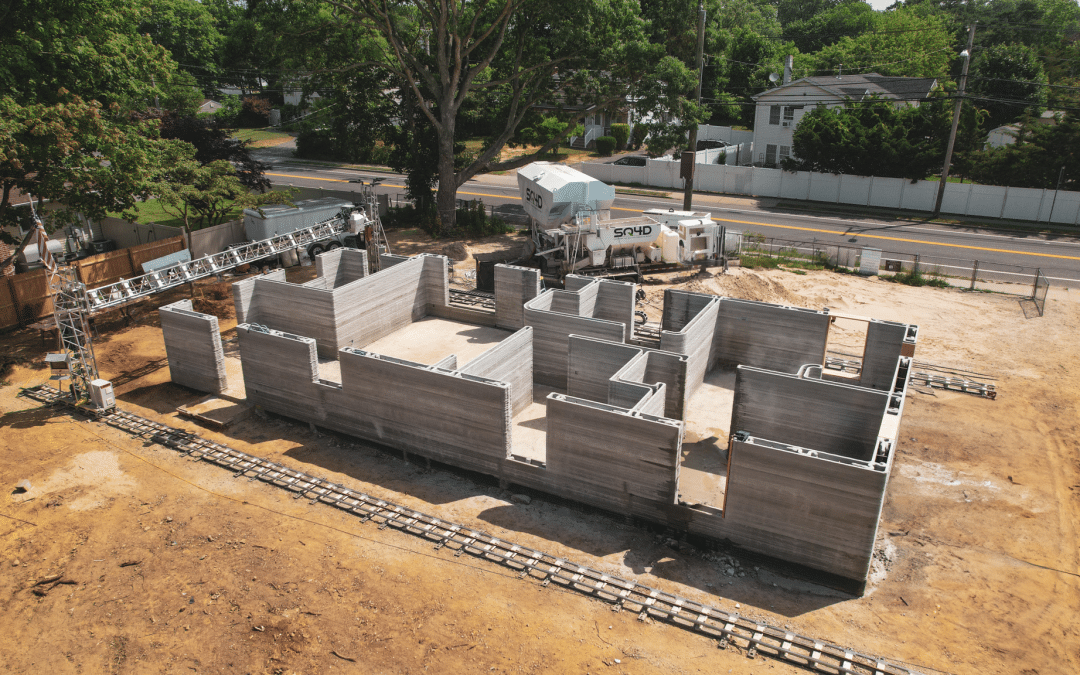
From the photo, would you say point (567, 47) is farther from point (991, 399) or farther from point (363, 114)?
point (991, 399)

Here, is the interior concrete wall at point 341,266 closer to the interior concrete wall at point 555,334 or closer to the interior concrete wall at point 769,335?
the interior concrete wall at point 555,334

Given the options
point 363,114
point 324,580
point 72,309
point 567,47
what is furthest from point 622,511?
point 363,114

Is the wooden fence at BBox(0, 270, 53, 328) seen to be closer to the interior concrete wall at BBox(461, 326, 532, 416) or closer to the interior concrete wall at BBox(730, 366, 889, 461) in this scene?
the interior concrete wall at BBox(461, 326, 532, 416)

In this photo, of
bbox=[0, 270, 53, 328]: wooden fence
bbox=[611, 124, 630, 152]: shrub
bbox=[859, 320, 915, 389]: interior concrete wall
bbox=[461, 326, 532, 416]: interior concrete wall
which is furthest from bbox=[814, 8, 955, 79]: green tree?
bbox=[0, 270, 53, 328]: wooden fence

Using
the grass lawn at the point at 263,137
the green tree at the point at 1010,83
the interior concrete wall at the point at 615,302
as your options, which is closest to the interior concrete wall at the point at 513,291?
the interior concrete wall at the point at 615,302

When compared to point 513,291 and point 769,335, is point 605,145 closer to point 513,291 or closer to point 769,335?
point 513,291

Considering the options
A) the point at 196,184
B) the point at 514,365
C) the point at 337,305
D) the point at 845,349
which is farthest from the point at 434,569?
the point at 196,184
